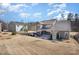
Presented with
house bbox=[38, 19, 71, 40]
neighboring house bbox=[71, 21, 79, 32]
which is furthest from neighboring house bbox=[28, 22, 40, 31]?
neighboring house bbox=[71, 21, 79, 32]

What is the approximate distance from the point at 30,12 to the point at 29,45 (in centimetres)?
27

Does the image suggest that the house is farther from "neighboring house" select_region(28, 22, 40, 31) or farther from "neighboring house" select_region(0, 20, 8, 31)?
"neighboring house" select_region(0, 20, 8, 31)

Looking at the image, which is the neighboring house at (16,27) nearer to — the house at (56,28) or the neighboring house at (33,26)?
the neighboring house at (33,26)

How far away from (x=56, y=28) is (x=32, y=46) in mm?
247

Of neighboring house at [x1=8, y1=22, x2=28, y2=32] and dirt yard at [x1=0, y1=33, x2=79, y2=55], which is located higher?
neighboring house at [x1=8, y1=22, x2=28, y2=32]

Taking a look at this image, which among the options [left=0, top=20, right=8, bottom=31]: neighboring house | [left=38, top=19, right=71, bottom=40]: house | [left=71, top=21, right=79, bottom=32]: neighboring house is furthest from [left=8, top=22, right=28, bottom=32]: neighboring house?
[left=71, top=21, right=79, bottom=32]: neighboring house

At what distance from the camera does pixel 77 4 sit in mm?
1469

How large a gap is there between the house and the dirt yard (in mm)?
52

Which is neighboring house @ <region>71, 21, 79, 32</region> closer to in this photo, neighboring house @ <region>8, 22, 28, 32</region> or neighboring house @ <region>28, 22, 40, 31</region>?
neighboring house @ <region>28, 22, 40, 31</region>

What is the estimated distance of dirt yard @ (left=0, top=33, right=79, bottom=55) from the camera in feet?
4.73
